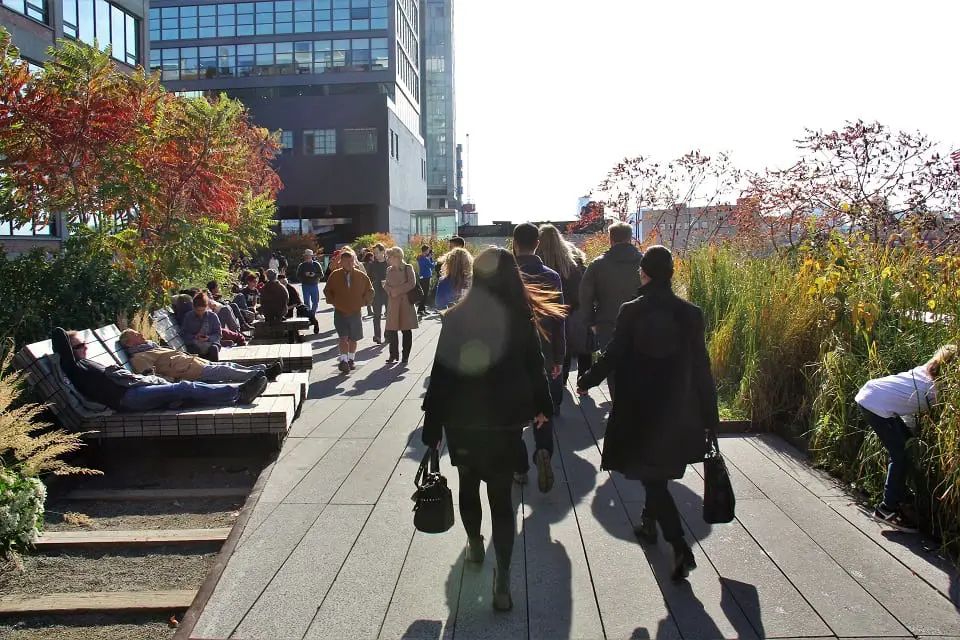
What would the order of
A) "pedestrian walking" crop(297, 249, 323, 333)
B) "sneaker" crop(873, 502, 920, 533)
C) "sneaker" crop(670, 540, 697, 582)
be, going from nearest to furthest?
"sneaker" crop(670, 540, 697, 582)
"sneaker" crop(873, 502, 920, 533)
"pedestrian walking" crop(297, 249, 323, 333)

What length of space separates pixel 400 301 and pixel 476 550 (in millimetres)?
6898

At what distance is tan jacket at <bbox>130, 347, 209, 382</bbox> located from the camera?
300 inches

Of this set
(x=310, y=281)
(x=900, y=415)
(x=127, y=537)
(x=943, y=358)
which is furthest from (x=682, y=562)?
(x=310, y=281)

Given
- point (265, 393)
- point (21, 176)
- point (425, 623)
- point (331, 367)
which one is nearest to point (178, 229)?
point (21, 176)

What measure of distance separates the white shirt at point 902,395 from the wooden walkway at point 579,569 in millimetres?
708

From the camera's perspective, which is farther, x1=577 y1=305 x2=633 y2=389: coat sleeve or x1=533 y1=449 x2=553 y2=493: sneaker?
x1=533 y1=449 x2=553 y2=493: sneaker

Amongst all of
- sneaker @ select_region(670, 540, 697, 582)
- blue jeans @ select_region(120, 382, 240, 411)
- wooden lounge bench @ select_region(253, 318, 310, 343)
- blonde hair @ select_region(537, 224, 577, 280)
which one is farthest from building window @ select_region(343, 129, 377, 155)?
sneaker @ select_region(670, 540, 697, 582)

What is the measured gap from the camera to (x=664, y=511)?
161 inches

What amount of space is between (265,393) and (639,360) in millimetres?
4195

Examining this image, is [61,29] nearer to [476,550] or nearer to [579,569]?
[476,550]

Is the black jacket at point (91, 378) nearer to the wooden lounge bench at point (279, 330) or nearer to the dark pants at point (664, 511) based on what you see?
the dark pants at point (664, 511)

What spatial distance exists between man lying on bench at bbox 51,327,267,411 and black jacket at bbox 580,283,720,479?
12.2 ft

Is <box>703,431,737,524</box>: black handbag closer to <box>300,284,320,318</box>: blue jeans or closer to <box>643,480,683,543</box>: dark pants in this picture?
<box>643,480,683,543</box>: dark pants

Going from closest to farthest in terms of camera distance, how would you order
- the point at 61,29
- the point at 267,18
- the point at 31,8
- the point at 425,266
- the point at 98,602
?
1. the point at 98,602
2. the point at 425,266
3. the point at 31,8
4. the point at 61,29
5. the point at 267,18
